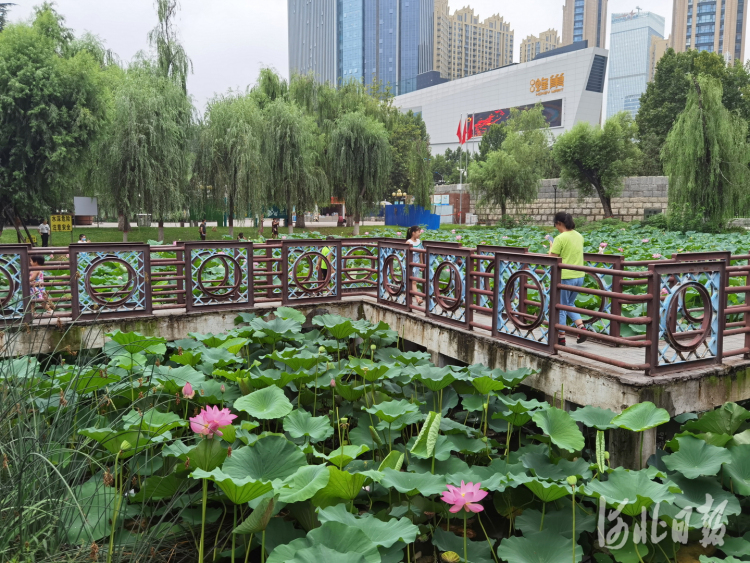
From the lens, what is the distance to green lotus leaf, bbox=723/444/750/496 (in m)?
3.08

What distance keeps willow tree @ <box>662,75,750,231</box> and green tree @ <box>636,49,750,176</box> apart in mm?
13544

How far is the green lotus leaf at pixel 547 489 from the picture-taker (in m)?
2.80

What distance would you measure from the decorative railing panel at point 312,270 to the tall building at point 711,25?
334 ft

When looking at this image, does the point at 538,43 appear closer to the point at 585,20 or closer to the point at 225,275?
the point at 585,20

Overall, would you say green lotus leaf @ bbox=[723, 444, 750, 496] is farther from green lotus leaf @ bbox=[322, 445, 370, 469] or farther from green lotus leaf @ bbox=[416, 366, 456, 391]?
green lotus leaf @ bbox=[322, 445, 370, 469]

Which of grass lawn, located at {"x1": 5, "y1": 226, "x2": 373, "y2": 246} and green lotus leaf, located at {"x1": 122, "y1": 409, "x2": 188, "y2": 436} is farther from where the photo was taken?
grass lawn, located at {"x1": 5, "y1": 226, "x2": 373, "y2": 246}

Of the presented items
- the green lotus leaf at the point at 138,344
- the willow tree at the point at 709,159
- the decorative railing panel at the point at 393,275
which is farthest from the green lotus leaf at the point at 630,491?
the willow tree at the point at 709,159

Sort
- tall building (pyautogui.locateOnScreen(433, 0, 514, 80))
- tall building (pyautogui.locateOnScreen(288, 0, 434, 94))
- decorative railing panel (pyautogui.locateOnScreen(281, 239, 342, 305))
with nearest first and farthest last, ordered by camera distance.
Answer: decorative railing panel (pyautogui.locateOnScreen(281, 239, 342, 305)) → tall building (pyautogui.locateOnScreen(288, 0, 434, 94)) → tall building (pyautogui.locateOnScreen(433, 0, 514, 80))

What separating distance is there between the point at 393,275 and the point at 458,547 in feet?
14.9

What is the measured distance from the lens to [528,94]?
69.1 m

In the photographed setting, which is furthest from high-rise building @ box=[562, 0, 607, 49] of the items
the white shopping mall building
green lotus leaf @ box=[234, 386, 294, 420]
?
green lotus leaf @ box=[234, 386, 294, 420]

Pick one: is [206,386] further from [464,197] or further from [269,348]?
[464,197]

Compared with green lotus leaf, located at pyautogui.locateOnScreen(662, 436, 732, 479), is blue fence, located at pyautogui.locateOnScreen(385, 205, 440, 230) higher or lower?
higher

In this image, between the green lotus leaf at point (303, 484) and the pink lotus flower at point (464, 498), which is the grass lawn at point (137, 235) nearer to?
the green lotus leaf at point (303, 484)
